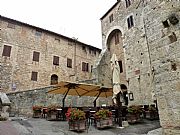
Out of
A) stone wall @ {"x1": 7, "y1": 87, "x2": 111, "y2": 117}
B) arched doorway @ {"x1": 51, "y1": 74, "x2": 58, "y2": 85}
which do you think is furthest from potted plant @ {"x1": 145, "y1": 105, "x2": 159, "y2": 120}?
arched doorway @ {"x1": 51, "y1": 74, "x2": 58, "y2": 85}

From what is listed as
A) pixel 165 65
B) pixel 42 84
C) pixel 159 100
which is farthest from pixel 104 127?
pixel 42 84

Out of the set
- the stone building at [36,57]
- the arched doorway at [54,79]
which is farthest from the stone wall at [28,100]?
the arched doorway at [54,79]

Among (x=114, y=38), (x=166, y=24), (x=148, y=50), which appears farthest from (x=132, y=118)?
(x=114, y=38)

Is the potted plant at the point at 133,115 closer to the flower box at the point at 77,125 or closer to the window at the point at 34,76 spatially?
the flower box at the point at 77,125

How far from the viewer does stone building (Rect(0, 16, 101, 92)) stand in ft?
58.1

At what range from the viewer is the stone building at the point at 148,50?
5.65 metres

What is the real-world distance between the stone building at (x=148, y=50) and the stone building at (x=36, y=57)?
14.3ft

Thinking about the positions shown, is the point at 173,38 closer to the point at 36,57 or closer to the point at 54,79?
the point at 36,57

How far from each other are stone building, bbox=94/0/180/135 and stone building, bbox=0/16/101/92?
4.35 meters

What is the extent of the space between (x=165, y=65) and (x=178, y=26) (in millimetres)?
1338

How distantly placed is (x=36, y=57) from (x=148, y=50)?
12.0 meters

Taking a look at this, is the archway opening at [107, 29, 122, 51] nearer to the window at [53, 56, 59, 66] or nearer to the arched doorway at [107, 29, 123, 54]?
the arched doorway at [107, 29, 123, 54]

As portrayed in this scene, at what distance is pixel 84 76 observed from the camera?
22.9 metres

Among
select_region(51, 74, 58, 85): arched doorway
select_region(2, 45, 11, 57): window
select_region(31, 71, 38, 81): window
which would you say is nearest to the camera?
select_region(2, 45, 11, 57): window
